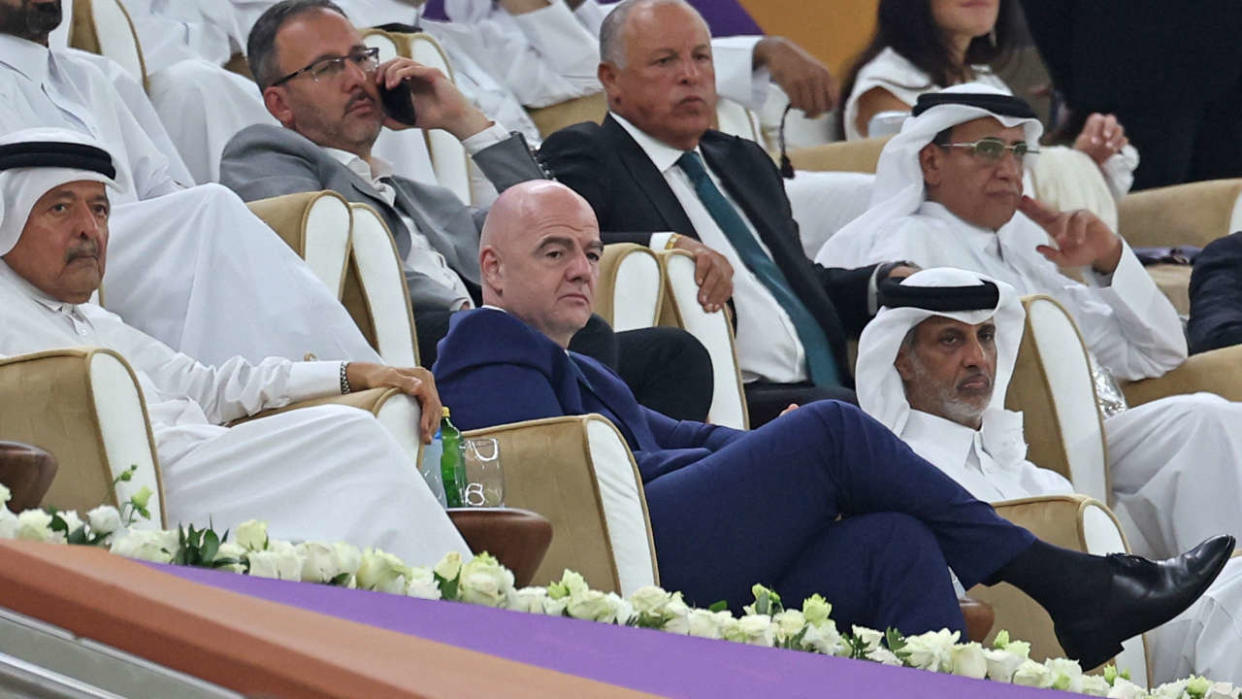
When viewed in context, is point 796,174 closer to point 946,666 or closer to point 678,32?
point 678,32

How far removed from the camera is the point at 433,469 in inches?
138

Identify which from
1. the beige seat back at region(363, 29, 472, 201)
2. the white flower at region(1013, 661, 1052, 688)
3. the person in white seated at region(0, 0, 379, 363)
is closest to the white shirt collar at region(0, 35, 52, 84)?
the person in white seated at region(0, 0, 379, 363)

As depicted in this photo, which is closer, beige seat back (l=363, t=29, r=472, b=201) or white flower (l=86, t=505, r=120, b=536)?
white flower (l=86, t=505, r=120, b=536)

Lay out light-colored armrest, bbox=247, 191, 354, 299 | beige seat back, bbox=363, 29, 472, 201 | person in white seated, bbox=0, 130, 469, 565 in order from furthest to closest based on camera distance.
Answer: beige seat back, bbox=363, 29, 472, 201, light-colored armrest, bbox=247, 191, 354, 299, person in white seated, bbox=0, 130, 469, 565

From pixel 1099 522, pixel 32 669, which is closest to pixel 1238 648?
pixel 1099 522

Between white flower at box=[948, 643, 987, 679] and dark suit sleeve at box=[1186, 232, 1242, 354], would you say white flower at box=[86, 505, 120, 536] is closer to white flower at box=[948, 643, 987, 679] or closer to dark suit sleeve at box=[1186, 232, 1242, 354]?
white flower at box=[948, 643, 987, 679]

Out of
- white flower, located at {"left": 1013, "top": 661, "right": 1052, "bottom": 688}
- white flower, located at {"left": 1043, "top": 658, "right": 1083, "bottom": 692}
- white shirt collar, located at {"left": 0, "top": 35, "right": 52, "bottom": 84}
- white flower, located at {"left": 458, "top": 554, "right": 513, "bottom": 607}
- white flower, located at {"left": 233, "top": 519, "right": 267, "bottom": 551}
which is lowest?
white flower, located at {"left": 1043, "top": 658, "right": 1083, "bottom": 692}

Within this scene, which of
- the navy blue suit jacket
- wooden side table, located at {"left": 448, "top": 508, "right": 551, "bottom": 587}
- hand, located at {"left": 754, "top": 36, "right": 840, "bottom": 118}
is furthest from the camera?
hand, located at {"left": 754, "top": 36, "right": 840, "bottom": 118}

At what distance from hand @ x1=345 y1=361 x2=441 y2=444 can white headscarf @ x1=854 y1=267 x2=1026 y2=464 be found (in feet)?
4.18

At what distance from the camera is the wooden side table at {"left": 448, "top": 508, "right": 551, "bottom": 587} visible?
3.04 meters

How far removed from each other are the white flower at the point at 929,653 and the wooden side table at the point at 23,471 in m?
1.13

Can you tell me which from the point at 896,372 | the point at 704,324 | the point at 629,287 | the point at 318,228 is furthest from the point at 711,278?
the point at 318,228

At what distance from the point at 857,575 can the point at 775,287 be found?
174 cm

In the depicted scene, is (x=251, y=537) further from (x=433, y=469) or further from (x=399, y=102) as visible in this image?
(x=399, y=102)
